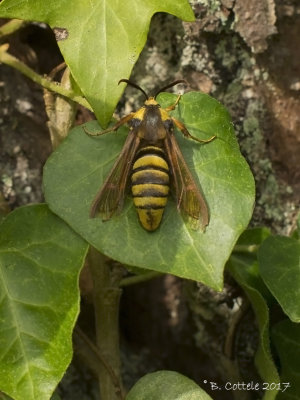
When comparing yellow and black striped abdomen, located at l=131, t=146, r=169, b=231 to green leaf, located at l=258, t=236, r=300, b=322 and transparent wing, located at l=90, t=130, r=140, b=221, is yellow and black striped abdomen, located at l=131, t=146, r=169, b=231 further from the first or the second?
green leaf, located at l=258, t=236, r=300, b=322

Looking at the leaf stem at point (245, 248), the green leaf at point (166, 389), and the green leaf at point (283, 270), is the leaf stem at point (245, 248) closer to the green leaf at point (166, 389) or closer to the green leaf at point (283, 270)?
the green leaf at point (283, 270)

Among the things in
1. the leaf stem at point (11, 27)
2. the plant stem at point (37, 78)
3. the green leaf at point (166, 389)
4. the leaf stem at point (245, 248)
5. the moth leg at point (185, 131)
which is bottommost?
the green leaf at point (166, 389)

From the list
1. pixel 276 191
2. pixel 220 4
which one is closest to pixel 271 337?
pixel 276 191

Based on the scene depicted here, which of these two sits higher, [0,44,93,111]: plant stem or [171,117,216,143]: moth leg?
[0,44,93,111]: plant stem

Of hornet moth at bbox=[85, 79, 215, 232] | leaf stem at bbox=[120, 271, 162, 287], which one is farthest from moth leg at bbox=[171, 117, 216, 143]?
leaf stem at bbox=[120, 271, 162, 287]

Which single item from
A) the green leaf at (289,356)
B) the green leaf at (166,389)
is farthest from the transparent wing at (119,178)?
the green leaf at (289,356)

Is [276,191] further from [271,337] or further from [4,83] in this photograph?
[4,83]

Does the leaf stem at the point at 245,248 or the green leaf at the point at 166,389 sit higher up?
the leaf stem at the point at 245,248
